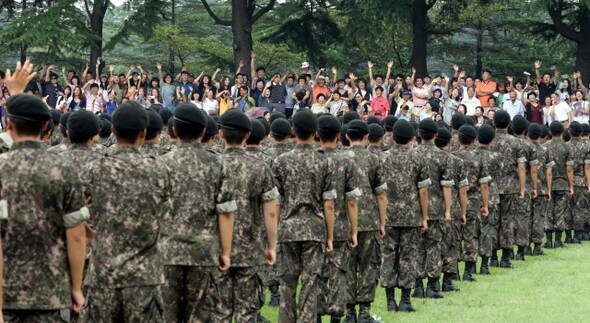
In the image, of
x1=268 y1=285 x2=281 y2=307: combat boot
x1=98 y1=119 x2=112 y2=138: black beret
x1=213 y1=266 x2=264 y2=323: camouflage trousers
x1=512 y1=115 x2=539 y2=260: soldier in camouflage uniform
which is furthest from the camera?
x1=512 y1=115 x2=539 y2=260: soldier in camouflage uniform

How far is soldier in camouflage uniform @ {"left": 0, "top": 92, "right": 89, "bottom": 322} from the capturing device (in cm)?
758

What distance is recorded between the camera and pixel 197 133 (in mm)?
9805

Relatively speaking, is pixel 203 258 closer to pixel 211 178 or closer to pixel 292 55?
pixel 211 178

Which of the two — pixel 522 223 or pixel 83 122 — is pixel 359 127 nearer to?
pixel 83 122

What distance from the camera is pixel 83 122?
30.5 feet

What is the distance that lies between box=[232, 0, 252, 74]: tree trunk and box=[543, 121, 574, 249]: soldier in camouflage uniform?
46.6ft

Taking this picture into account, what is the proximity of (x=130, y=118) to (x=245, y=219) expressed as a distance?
2.37 m

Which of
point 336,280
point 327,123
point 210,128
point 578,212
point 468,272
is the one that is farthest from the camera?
point 578,212

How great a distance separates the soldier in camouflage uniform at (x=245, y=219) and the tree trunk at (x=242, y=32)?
81.7 ft

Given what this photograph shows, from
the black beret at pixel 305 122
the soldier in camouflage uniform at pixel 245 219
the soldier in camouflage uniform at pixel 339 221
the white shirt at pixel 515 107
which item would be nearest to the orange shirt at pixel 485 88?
the white shirt at pixel 515 107

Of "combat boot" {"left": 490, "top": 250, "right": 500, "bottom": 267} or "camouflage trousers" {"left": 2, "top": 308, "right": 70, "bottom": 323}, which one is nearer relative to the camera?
"camouflage trousers" {"left": 2, "top": 308, "right": 70, "bottom": 323}

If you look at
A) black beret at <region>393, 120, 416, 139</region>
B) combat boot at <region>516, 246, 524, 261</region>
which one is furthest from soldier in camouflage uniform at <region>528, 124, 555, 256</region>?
black beret at <region>393, 120, 416, 139</region>

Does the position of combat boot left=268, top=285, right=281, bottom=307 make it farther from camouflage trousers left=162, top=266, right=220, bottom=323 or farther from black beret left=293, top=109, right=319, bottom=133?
camouflage trousers left=162, top=266, right=220, bottom=323

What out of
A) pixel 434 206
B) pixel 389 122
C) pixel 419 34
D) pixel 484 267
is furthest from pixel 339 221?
pixel 419 34
